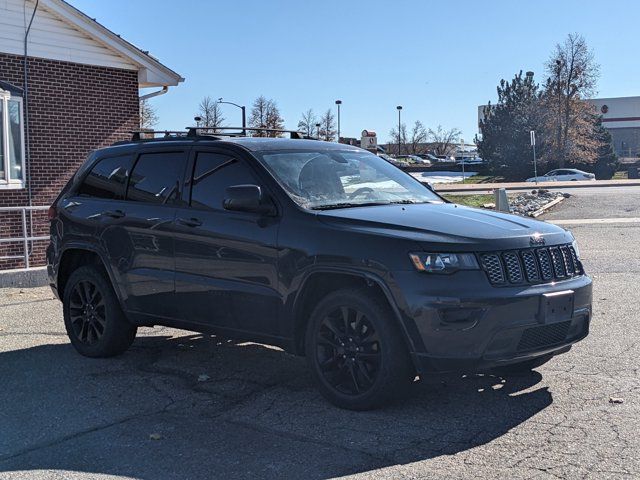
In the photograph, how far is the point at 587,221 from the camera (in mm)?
19734

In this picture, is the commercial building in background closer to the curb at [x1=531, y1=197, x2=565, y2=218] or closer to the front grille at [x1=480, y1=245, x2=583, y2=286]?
the curb at [x1=531, y1=197, x2=565, y2=218]

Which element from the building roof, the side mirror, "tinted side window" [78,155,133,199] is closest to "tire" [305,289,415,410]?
the side mirror

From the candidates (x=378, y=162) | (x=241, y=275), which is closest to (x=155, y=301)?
(x=241, y=275)

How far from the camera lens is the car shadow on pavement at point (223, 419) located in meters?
4.26

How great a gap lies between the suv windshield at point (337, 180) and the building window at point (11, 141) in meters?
9.16

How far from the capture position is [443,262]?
461 centimetres

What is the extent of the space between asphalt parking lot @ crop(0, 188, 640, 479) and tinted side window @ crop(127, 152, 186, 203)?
4.90 ft

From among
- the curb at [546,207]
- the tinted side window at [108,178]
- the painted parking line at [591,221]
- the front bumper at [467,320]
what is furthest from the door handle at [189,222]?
the curb at [546,207]

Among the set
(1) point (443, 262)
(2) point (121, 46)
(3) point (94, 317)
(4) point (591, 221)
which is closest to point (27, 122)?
(2) point (121, 46)

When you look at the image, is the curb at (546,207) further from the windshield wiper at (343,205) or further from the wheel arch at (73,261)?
the windshield wiper at (343,205)

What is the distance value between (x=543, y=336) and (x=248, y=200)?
7.23ft

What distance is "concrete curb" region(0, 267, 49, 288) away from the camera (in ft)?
36.7

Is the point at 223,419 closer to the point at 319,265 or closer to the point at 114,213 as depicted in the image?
the point at 319,265

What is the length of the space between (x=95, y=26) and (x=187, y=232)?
976 centimetres
